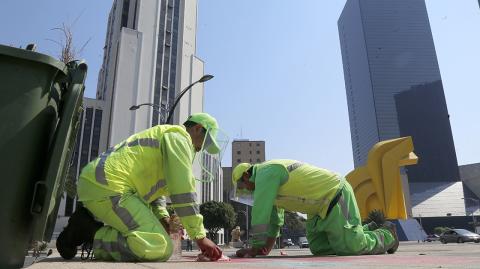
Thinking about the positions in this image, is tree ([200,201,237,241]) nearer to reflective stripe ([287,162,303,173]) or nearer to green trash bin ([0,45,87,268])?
reflective stripe ([287,162,303,173])

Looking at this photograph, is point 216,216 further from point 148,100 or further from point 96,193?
→ point 96,193

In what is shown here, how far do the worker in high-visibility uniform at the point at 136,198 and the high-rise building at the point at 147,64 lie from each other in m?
60.7

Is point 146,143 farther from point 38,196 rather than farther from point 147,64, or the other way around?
A: point 147,64

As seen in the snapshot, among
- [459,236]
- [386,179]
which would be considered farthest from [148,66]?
[386,179]

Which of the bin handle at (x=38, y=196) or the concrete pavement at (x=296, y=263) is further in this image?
the concrete pavement at (x=296, y=263)

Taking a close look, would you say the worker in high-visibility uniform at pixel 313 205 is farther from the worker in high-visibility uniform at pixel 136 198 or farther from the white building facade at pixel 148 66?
the white building facade at pixel 148 66

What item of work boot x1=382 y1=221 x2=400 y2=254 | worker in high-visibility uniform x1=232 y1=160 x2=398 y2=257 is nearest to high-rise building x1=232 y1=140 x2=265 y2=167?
work boot x1=382 y1=221 x2=400 y2=254

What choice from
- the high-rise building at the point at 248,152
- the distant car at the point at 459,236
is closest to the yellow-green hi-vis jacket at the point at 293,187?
the distant car at the point at 459,236

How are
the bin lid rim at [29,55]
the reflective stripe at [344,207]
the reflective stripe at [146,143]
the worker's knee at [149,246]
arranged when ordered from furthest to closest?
the reflective stripe at [344,207] < the reflective stripe at [146,143] < the worker's knee at [149,246] < the bin lid rim at [29,55]

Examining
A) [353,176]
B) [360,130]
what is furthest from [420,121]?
[353,176]

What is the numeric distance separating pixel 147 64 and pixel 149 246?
223 ft

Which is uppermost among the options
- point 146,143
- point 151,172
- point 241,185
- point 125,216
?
point 146,143

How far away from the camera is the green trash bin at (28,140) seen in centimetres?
185

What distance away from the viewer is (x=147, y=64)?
67.8m
